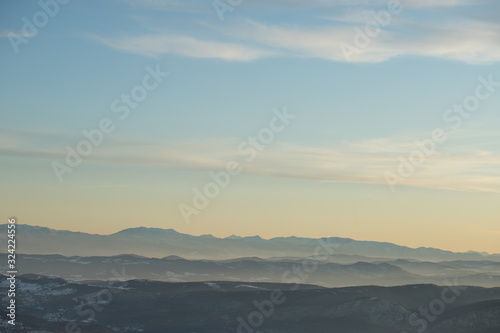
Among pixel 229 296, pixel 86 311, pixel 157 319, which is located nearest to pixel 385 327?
pixel 229 296

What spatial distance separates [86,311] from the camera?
173250 millimetres

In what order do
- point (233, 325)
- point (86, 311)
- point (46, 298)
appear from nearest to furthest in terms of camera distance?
point (233, 325), point (86, 311), point (46, 298)

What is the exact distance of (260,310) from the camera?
16850 cm

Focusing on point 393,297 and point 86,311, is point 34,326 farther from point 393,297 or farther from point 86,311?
point 393,297

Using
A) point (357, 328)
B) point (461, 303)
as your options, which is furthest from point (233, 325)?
point (461, 303)

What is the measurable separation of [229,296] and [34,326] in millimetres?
60174

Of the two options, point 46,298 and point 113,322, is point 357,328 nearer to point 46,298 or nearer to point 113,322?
point 113,322

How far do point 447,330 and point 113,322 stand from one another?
87.8 metres

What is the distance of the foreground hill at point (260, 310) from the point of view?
14900 centimetres

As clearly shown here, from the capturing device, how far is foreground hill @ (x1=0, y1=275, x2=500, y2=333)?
14900 centimetres

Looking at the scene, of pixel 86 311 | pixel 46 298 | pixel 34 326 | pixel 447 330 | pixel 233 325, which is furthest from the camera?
pixel 46 298

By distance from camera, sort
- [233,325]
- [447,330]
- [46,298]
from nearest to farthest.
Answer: [447,330] < [233,325] < [46,298]

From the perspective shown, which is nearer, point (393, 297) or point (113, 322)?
Result: point (113, 322)

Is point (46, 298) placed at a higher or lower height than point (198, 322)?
higher
